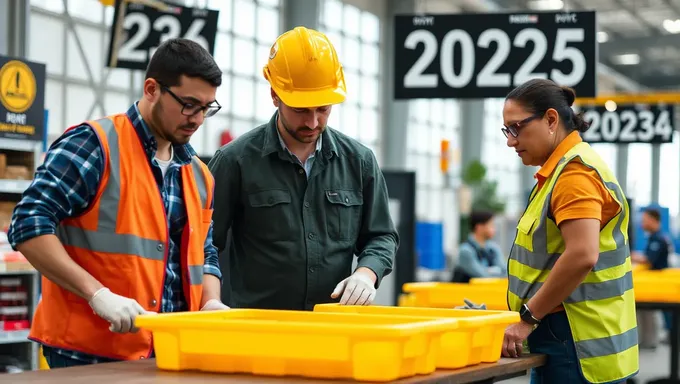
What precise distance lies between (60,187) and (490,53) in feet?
12.9

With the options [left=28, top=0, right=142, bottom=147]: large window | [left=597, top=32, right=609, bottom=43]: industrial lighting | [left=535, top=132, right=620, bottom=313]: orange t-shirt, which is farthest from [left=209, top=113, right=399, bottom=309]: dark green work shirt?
[left=597, top=32, right=609, bottom=43]: industrial lighting

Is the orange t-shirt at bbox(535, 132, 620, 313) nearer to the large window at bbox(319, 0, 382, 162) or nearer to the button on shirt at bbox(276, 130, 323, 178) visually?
the button on shirt at bbox(276, 130, 323, 178)

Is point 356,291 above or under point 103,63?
under

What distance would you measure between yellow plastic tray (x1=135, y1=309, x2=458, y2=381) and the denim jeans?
0.73 meters

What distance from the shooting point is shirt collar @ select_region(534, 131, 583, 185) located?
312cm

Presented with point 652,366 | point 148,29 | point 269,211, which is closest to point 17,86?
point 148,29

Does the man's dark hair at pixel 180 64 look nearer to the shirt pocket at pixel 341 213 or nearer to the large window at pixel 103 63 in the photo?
the shirt pocket at pixel 341 213

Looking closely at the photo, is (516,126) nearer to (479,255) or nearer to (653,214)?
(479,255)

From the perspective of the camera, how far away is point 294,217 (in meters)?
3.38

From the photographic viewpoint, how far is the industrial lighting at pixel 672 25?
83.2ft

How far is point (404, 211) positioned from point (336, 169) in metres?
6.56

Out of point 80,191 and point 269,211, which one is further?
point 269,211

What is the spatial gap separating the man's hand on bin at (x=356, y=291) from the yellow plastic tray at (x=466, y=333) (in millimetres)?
80

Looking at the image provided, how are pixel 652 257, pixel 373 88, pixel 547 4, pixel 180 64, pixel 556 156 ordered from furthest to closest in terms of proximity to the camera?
pixel 547 4 < pixel 373 88 < pixel 652 257 < pixel 556 156 < pixel 180 64
